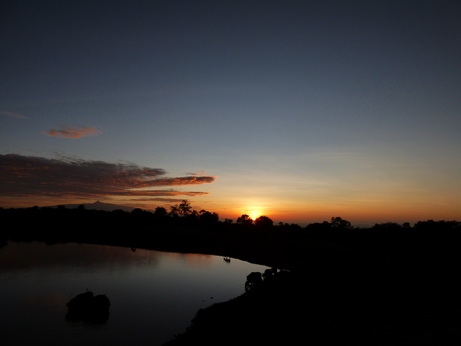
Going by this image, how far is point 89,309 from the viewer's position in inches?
1073

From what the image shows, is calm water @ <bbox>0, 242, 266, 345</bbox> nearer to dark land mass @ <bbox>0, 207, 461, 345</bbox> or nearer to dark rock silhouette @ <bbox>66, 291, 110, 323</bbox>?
dark rock silhouette @ <bbox>66, 291, 110, 323</bbox>

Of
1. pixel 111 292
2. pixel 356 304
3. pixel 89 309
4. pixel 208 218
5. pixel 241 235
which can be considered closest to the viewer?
pixel 356 304

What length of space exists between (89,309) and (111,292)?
33.0 feet

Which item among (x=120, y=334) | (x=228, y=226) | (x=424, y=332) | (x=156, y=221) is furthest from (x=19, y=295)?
(x=156, y=221)

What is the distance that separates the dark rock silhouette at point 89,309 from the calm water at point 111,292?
24.9 inches

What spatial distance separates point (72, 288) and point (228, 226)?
258ft

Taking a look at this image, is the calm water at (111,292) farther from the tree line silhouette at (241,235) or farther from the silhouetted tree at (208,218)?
the silhouetted tree at (208,218)

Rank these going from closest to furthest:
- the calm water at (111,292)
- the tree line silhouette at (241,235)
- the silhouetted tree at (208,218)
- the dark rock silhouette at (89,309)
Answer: the calm water at (111,292)
the dark rock silhouette at (89,309)
the tree line silhouette at (241,235)
the silhouetted tree at (208,218)

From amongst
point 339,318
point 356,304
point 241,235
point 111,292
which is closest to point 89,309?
point 111,292

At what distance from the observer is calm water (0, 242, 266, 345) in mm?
24344

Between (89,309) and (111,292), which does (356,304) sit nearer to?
(89,309)

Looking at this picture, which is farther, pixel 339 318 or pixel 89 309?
pixel 89 309

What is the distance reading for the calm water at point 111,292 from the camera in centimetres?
2434

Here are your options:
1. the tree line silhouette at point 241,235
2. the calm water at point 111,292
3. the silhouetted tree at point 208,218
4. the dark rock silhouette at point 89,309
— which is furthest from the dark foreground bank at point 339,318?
the silhouetted tree at point 208,218
